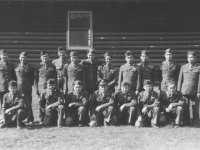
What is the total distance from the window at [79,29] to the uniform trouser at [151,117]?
5.23m

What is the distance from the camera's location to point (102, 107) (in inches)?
272

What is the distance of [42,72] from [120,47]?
4597mm

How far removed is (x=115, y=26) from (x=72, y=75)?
4310 mm

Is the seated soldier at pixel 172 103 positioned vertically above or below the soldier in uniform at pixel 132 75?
below

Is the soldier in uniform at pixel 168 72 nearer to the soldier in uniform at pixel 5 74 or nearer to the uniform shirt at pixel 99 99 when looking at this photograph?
the uniform shirt at pixel 99 99

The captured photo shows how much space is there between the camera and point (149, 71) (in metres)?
7.51

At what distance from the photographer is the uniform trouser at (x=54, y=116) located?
6.73 meters

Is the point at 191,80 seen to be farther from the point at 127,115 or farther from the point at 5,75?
the point at 5,75

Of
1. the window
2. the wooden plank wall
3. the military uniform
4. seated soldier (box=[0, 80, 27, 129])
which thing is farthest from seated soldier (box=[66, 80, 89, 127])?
the window

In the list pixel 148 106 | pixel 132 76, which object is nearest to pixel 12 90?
pixel 132 76

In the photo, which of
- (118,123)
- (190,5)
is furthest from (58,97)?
(190,5)

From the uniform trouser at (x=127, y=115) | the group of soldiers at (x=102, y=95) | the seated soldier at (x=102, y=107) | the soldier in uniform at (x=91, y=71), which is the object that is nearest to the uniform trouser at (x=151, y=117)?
the group of soldiers at (x=102, y=95)

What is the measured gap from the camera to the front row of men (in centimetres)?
673

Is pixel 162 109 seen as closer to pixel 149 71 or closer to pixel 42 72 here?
pixel 149 71
